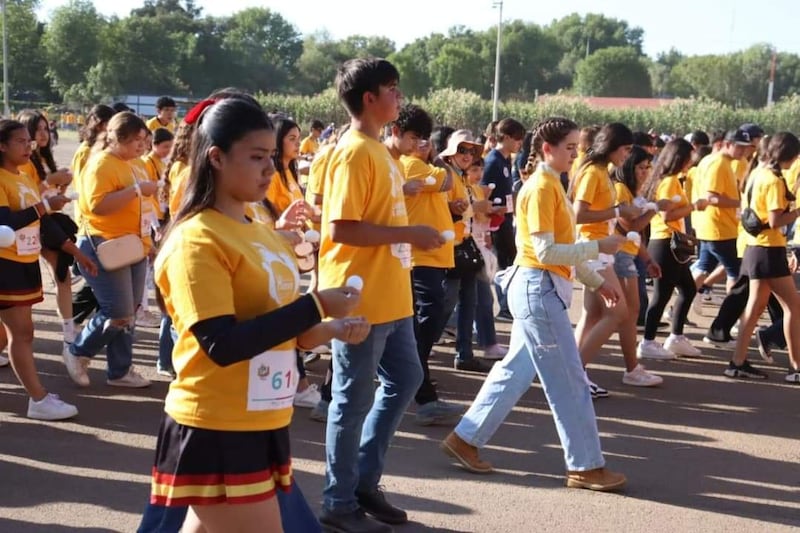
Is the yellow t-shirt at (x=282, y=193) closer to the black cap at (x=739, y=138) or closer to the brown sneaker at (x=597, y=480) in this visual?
the brown sneaker at (x=597, y=480)

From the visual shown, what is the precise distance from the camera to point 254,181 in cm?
279

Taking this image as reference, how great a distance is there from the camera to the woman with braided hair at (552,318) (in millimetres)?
4918

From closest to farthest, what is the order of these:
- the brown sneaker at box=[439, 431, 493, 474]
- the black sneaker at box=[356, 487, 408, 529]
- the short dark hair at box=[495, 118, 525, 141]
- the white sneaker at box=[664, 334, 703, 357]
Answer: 1. the black sneaker at box=[356, 487, 408, 529]
2. the brown sneaker at box=[439, 431, 493, 474]
3. the white sneaker at box=[664, 334, 703, 357]
4. the short dark hair at box=[495, 118, 525, 141]

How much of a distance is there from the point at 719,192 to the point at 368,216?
559cm

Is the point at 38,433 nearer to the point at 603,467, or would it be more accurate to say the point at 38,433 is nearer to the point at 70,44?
the point at 603,467

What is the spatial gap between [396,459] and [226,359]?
3.14 metres

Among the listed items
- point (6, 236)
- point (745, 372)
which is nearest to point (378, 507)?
point (6, 236)

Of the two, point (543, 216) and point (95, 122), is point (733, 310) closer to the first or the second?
point (543, 216)

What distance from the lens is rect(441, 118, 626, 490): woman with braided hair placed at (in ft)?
16.1

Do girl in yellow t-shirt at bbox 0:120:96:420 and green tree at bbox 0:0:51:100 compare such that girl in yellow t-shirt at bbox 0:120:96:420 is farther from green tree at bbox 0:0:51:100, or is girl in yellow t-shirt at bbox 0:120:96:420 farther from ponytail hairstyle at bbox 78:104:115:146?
green tree at bbox 0:0:51:100

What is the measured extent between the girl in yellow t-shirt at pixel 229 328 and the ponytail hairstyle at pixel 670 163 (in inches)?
230

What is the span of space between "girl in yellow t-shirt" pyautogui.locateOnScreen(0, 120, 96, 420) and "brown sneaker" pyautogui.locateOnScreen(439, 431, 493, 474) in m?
2.55

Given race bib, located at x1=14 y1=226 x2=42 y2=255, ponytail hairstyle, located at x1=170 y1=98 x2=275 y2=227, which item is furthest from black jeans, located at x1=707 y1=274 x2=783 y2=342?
ponytail hairstyle, located at x1=170 y1=98 x2=275 y2=227

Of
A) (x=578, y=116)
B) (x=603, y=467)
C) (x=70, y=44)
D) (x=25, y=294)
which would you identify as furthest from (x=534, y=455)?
(x=70, y=44)
